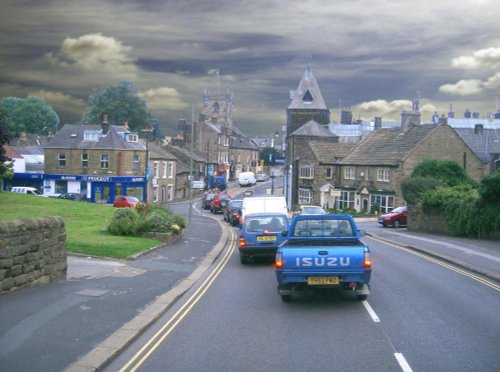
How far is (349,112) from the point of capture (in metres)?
115

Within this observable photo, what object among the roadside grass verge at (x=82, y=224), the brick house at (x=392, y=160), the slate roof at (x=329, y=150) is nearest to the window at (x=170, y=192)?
the slate roof at (x=329, y=150)

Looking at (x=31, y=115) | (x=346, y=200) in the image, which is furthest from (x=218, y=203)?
(x=31, y=115)

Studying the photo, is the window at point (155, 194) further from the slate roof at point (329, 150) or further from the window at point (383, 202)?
the window at point (383, 202)

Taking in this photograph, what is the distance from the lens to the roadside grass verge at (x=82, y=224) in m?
20.4

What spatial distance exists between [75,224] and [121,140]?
39.1 meters

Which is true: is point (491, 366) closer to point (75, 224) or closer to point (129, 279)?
point (129, 279)

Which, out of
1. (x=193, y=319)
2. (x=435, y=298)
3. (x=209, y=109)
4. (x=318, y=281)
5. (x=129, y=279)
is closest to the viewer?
(x=193, y=319)

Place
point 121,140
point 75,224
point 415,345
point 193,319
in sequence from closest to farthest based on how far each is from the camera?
point 415,345, point 193,319, point 75,224, point 121,140

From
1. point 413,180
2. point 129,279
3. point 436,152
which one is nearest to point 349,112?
point 436,152

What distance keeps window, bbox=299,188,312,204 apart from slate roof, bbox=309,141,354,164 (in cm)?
442

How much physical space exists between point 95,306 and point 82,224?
56.5 feet

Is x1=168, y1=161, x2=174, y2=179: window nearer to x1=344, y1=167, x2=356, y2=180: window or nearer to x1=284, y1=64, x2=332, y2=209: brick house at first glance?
x1=284, y1=64, x2=332, y2=209: brick house

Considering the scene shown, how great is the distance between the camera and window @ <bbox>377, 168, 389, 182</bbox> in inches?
2415

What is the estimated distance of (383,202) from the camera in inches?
2448
